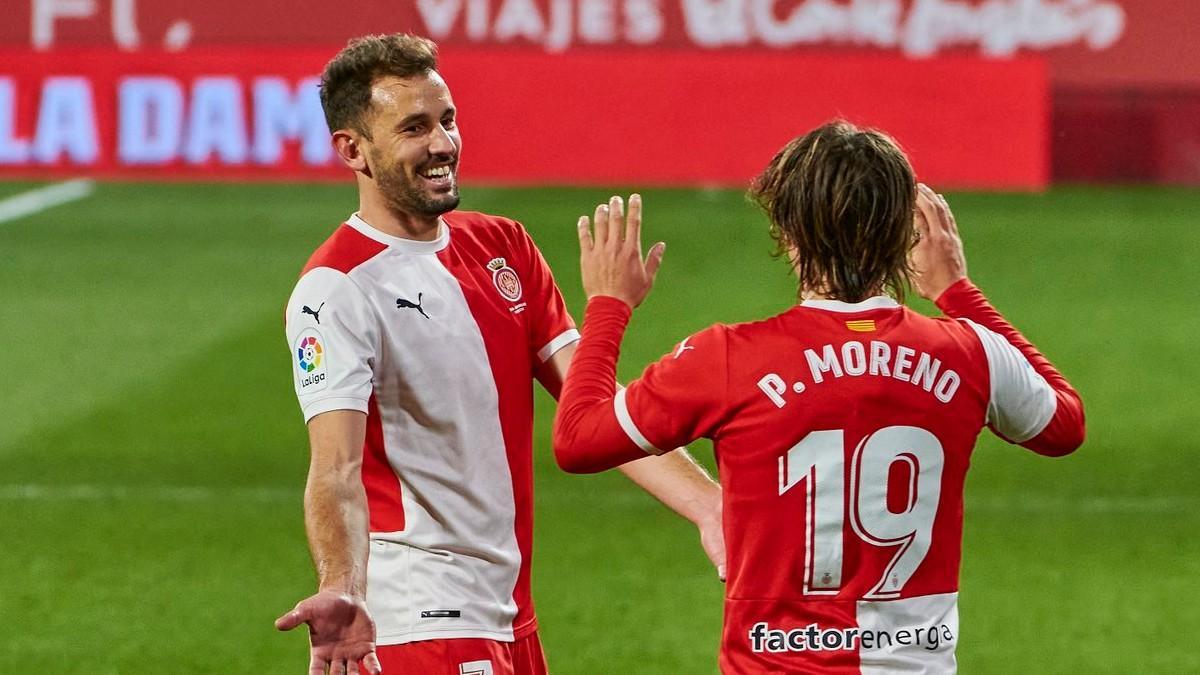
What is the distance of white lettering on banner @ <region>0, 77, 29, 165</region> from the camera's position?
58.8 ft

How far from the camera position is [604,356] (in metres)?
3.72

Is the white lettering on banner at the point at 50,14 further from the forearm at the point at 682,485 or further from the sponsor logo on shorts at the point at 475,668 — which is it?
the sponsor logo on shorts at the point at 475,668

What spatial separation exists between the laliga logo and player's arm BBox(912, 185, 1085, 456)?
49.2 inches

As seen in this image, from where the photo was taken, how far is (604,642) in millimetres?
7629

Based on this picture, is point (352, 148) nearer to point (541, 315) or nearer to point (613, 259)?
point (541, 315)

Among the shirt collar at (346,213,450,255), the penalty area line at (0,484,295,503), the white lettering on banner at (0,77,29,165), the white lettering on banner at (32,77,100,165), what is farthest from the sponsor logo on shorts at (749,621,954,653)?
the white lettering on banner at (0,77,29,165)

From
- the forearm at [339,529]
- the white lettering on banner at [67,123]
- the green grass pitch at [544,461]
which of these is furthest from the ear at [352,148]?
the white lettering on banner at [67,123]

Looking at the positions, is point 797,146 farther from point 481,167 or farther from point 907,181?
point 481,167

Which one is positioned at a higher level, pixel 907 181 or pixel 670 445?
pixel 907 181

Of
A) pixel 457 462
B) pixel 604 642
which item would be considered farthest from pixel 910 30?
pixel 457 462

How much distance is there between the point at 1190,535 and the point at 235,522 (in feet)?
14.9

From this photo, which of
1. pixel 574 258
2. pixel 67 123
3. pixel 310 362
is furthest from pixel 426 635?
pixel 67 123

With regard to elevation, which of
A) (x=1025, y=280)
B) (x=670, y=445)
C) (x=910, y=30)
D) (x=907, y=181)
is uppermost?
(x=907, y=181)

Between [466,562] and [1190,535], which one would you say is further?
[1190,535]
